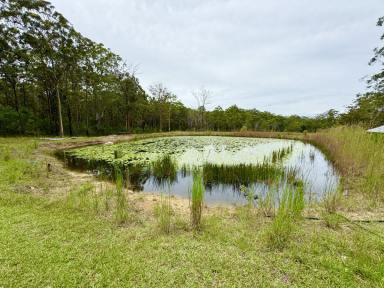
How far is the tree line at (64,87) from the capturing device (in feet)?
42.4

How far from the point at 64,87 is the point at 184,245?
1843 centimetres

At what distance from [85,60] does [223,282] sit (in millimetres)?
19754

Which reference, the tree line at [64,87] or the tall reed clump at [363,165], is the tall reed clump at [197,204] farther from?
the tree line at [64,87]

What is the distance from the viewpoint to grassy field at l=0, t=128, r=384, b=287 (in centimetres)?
176

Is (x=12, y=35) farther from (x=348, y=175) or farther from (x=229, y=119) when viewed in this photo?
(x=229, y=119)

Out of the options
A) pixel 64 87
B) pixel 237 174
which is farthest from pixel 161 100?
pixel 237 174

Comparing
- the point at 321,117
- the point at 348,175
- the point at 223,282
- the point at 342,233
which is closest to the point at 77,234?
the point at 223,282

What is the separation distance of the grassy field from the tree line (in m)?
7.12

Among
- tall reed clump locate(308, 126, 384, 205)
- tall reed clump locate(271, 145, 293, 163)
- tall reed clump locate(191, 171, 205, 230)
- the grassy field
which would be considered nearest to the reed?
tall reed clump locate(271, 145, 293, 163)

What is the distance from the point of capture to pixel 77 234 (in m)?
2.40

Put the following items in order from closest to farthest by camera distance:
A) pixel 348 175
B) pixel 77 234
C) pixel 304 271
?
1. pixel 304 271
2. pixel 77 234
3. pixel 348 175

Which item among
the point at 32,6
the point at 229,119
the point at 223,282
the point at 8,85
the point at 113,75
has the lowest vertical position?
the point at 223,282

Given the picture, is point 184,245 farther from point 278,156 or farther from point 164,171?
point 278,156

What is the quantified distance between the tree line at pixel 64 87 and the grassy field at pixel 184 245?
23.4 ft
